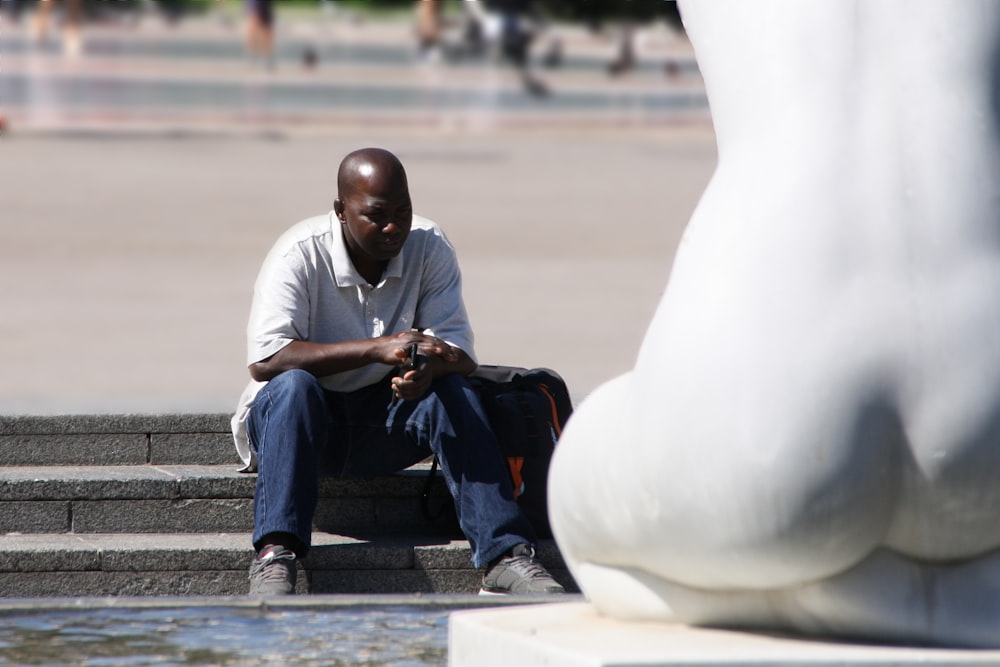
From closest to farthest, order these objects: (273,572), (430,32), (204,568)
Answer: (273,572) → (204,568) → (430,32)

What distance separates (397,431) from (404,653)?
6.13ft

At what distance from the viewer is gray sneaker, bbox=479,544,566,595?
15.1ft

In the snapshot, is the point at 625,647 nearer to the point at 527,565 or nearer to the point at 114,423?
the point at 527,565

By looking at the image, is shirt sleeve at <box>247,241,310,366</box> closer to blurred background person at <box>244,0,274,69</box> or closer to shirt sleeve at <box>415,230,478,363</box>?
shirt sleeve at <box>415,230,478,363</box>

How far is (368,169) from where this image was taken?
16.3 feet

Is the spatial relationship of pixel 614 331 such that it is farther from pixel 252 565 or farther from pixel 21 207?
pixel 21 207

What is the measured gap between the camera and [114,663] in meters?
3.04

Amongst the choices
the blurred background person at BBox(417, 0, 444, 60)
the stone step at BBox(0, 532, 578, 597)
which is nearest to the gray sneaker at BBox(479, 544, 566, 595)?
the stone step at BBox(0, 532, 578, 597)

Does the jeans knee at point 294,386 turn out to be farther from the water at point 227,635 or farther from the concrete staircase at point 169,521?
the water at point 227,635

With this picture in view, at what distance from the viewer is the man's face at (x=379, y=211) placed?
4.97m

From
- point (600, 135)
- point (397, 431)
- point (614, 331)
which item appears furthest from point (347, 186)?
point (600, 135)

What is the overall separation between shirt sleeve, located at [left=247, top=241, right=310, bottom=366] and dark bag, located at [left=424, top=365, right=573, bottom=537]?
1.82ft

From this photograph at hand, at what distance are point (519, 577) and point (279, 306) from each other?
105cm

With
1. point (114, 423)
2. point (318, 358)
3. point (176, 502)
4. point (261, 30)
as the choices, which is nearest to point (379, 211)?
point (318, 358)
